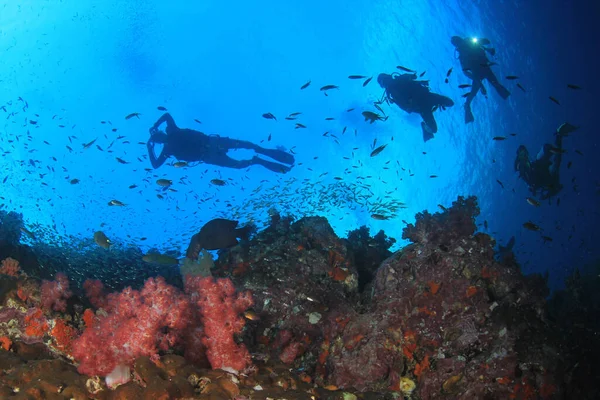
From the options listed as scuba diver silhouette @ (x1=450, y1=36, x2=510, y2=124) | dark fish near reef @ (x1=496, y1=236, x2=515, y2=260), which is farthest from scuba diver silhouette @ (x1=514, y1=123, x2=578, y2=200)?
scuba diver silhouette @ (x1=450, y1=36, x2=510, y2=124)

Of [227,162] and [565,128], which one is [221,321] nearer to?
[565,128]

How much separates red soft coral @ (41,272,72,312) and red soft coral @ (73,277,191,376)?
0.89m

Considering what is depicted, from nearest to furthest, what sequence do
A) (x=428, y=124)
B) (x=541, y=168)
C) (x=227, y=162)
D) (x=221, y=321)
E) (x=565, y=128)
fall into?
(x=221, y=321) → (x=565, y=128) → (x=541, y=168) → (x=428, y=124) → (x=227, y=162)

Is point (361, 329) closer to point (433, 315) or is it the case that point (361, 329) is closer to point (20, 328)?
point (433, 315)

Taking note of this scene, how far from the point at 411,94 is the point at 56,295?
12.2 meters

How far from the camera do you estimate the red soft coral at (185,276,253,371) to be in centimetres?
371

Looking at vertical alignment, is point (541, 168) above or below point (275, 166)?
below

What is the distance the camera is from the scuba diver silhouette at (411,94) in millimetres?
12000

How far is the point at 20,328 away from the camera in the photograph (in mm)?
4191

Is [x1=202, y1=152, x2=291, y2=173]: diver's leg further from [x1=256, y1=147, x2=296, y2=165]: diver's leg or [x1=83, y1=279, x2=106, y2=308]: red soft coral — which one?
[x1=83, y1=279, x2=106, y2=308]: red soft coral

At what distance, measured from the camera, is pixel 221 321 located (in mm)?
3883

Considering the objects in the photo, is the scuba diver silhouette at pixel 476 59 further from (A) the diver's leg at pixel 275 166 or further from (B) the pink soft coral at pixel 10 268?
(B) the pink soft coral at pixel 10 268

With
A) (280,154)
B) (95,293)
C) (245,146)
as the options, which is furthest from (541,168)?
(95,293)

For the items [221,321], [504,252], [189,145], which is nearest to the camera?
[221,321]
